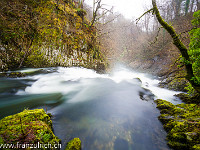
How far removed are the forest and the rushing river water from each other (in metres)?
0.03

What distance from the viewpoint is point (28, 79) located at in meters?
5.61

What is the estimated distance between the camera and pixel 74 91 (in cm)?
529

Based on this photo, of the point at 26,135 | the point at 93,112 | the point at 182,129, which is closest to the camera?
the point at 26,135

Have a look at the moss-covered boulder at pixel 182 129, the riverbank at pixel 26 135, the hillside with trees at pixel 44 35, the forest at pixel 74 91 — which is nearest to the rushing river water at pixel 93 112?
the forest at pixel 74 91

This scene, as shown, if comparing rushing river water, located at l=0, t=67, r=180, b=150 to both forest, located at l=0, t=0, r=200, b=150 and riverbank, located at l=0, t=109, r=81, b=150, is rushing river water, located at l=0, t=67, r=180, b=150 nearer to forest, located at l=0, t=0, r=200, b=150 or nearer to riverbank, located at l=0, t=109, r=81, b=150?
forest, located at l=0, t=0, r=200, b=150

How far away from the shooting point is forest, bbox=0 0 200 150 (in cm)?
227

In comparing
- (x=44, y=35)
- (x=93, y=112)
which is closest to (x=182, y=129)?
(x=93, y=112)

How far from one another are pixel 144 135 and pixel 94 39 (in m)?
9.23

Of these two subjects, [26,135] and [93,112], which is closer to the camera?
[26,135]

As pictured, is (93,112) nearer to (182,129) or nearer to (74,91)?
(74,91)

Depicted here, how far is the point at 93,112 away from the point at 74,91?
2.05 m

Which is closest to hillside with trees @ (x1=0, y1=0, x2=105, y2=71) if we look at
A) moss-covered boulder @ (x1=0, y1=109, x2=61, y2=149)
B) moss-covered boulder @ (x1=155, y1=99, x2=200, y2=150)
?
moss-covered boulder @ (x1=0, y1=109, x2=61, y2=149)

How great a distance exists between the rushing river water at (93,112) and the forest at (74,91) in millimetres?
25

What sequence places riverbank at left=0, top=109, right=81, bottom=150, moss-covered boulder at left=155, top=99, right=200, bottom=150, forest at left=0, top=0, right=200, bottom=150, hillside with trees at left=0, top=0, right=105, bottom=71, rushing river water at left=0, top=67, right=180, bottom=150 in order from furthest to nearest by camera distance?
1. hillside with trees at left=0, top=0, right=105, bottom=71
2. rushing river water at left=0, top=67, right=180, bottom=150
3. forest at left=0, top=0, right=200, bottom=150
4. moss-covered boulder at left=155, top=99, right=200, bottom=150
5. riverbank at left=0, top=109, right=81, bottom=150
